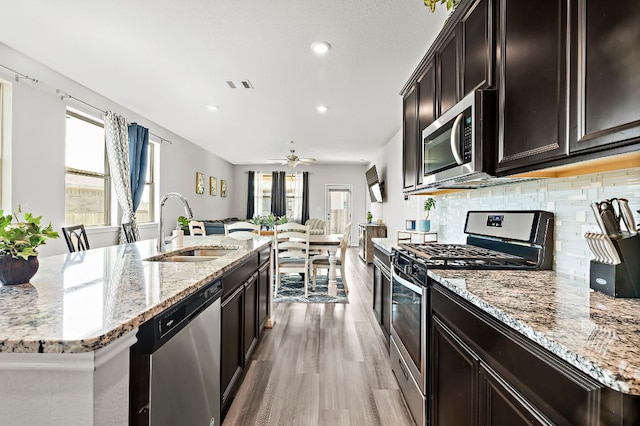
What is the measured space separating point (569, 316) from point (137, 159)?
17.8 ft

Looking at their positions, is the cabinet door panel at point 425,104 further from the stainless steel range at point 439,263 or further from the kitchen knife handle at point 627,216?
the kitchen knife handle at point 627,216

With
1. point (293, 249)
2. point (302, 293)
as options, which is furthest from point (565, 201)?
point (302, 293)

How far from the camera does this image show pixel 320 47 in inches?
114

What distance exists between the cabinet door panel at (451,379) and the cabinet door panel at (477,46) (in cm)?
119

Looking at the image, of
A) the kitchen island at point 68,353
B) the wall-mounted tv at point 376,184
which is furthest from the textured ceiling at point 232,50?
the wall-mounted tv at point 376,184

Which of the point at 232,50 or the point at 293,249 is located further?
the point at 293,249

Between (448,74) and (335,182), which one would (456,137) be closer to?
(448,74)

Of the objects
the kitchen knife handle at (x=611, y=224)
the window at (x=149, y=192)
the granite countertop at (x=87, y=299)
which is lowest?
the granite countertop at (x=87, y=299)

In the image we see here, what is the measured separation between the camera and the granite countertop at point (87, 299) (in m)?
0.75

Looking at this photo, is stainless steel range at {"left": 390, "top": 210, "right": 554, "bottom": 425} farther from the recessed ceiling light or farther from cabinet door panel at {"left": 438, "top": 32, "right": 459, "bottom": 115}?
the recessed ceiling light

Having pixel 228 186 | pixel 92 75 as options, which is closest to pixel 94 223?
pixel 92 75

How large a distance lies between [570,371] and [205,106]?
16.0 feet

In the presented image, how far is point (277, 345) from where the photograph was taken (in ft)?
9.41

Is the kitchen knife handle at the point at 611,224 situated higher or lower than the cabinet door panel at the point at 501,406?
higher
